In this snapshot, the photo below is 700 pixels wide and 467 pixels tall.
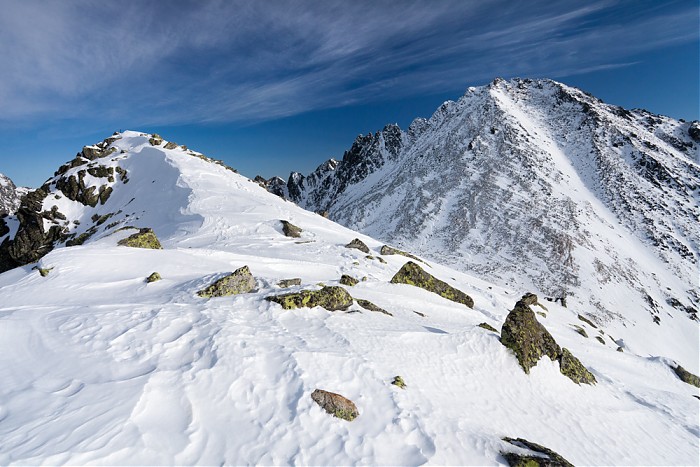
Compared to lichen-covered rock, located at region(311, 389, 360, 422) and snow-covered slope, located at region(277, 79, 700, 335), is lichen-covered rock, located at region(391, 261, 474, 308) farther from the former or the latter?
snow-covered slope, located at region(277, 79, 700, 335)

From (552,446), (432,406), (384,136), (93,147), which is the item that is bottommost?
(552,446)

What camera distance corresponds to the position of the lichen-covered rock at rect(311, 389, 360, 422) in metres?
7.98

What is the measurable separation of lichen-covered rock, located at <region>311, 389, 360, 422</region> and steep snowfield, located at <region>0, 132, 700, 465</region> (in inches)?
7.3

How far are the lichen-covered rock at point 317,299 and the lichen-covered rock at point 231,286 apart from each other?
1.90 m

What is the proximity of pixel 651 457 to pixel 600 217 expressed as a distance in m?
73.8

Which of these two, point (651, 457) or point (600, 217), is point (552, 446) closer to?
point (651, 457)

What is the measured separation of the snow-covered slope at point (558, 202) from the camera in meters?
55.4

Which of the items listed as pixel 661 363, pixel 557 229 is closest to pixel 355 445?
pixel 661 363

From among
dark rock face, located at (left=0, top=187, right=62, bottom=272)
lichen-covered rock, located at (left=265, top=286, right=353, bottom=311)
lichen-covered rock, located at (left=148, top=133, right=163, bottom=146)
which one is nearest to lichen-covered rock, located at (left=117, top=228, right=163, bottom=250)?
lichen-covered rock, located at (left=265, top=286, right=353, bottom=311)

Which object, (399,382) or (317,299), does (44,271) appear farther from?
(399,382)

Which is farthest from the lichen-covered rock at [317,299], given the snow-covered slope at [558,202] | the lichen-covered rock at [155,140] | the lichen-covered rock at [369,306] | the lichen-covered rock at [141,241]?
the lichen-covered rock at [155,140]

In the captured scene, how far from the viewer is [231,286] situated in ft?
47.3

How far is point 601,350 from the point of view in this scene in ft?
73.7

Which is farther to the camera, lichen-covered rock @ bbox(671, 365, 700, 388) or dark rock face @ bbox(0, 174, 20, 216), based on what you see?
dark rock face @ bbox(0, 174, 20, 216)
